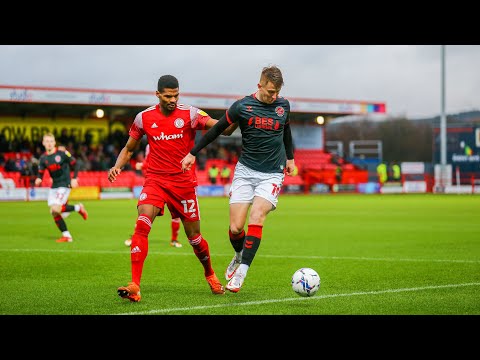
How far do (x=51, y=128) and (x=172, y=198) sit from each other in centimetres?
4006

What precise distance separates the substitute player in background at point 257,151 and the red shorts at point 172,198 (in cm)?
36

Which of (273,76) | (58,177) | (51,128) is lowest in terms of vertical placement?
(58,177)

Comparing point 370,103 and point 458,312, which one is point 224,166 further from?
point 458,312

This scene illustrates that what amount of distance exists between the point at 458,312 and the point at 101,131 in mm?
43143

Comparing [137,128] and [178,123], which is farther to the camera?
[137,128]

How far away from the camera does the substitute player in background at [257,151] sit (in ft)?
27.0

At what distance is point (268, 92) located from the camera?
827 centimetres

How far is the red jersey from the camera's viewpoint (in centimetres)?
827

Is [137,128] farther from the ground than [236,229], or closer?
farther from the ground

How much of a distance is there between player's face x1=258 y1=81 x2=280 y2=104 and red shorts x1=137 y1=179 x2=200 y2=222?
128 cm

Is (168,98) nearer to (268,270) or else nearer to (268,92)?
(268,92)

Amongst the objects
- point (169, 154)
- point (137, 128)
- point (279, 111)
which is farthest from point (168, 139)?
point (279, 111)

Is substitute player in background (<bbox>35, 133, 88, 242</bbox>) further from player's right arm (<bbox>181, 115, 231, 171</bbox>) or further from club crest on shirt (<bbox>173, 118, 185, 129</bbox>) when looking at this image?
player's right arm (<bbox>181, 115, 231, 171</bbox>)

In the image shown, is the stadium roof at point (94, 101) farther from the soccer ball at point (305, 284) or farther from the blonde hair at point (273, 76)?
the soccer ball at point (305, 284)
